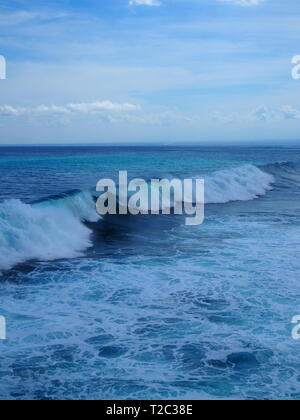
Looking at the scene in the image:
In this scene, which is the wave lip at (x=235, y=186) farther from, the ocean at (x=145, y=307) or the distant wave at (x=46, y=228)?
the ocean at (x=145, y=307)

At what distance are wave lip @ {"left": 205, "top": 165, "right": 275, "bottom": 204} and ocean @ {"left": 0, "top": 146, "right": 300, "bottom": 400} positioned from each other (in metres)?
7.64

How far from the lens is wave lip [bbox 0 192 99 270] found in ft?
39.3

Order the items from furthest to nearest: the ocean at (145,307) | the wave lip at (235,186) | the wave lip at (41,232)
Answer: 1. the wave lip at (235,186)
2. the wave lip at (41,232)
3. the ocean at (145,307)

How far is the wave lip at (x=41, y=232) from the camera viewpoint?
1198cm

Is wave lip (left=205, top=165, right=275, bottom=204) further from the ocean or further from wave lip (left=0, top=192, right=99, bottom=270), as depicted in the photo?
wave lip (left=0, top=192, right=99, bottom=270)

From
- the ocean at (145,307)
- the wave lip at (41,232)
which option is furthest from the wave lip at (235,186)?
the wave lip at (41,232)

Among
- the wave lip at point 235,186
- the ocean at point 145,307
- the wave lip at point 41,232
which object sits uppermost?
the wave lip at point 235,186

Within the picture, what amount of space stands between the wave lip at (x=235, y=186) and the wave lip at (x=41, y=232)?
9.05m

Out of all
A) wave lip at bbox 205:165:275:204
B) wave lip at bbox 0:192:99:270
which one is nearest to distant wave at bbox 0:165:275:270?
wave lip at bbox 0:192:99:270

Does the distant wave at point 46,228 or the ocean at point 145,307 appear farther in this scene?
the distant wave at point 46,228

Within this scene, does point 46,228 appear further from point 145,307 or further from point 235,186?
point 235,186

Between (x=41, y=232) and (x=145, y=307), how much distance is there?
5.94m

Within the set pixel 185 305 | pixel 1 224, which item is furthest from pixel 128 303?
pixel 1 224

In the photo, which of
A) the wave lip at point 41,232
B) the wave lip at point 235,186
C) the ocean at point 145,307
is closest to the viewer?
the ocean at point 145,307
